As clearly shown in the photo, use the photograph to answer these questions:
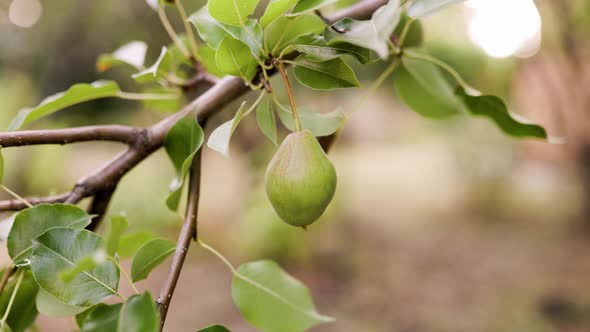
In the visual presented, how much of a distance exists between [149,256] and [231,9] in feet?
0.45

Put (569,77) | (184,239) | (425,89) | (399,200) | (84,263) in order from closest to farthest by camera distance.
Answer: (84,263) → (184,239) → (425,89) → (569,77) → (399,200)

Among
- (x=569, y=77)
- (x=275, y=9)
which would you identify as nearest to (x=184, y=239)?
(x=275, y=9)

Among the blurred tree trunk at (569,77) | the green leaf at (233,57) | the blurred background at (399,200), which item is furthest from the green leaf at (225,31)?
the blurred tree trunk at (569,77)

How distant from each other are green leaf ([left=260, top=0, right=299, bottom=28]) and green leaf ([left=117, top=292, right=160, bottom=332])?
0.13 meters

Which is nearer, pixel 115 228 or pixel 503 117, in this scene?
pixel 115 228

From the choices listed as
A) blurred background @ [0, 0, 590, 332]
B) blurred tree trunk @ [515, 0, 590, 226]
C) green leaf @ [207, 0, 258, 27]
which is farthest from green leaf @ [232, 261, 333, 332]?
blurred tree trunk @ [515, 0, 590, 226]

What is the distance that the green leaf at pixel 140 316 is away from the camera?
7.7 inches

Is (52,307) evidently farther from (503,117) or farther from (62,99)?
(503,117)

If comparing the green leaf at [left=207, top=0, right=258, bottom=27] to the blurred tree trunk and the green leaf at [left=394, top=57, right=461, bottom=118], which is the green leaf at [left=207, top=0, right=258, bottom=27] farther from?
the blurred tree trunk

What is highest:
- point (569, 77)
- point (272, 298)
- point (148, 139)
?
point (148, 139)

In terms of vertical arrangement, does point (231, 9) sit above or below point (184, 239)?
above

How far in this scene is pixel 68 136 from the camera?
0.27 m

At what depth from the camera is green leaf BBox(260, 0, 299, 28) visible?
22 cm

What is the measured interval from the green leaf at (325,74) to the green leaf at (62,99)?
0.16 m
